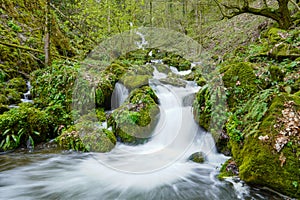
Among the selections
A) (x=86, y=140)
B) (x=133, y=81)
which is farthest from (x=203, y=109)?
(x=133, y=81)

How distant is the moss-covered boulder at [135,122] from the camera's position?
5.74m

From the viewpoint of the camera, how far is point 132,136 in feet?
18.7

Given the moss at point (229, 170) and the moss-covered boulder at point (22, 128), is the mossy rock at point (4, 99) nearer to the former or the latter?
the moss-covered boulder at point (22, 128)

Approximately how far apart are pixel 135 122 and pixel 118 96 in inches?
97.4

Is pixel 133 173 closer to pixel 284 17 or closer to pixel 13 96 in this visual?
pixel 13 96

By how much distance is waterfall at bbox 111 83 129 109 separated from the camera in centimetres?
793

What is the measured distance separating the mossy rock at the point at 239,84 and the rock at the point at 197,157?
1351 millimetres

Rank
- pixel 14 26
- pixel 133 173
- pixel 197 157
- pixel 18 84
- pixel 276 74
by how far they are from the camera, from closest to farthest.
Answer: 1. pixel 133 173
2. pixel 197 157
3. pixel 276 74
4. pixel 18 84
5. pixel 14 26

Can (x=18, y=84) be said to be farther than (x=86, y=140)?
Yes

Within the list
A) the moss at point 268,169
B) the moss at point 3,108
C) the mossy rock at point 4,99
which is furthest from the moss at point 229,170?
the mossy rock at point 4,99

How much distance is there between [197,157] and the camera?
4.68 metres

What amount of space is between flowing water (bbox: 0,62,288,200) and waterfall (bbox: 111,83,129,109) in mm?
2297

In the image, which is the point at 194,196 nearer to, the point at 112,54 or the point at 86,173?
the point at 86,173

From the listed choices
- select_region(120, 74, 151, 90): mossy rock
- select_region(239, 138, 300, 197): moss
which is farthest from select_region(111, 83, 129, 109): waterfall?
select_region(239, 138, 300, 197): moss
